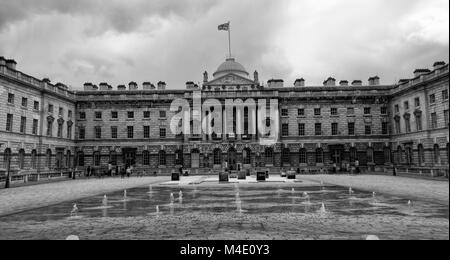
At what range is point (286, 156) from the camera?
54062 millimetres

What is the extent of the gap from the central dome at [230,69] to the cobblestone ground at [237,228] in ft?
176

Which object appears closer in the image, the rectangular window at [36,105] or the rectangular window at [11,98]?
the rectangular window at [11,98]

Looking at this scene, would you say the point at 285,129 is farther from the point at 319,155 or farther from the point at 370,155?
the point at 370,155

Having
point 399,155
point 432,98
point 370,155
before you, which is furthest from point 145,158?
point 432,98

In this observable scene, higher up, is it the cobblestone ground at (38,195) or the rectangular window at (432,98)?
the rectangular window at (432,98)

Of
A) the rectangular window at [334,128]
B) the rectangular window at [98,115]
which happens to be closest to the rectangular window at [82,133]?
the rectangular window at [98,115]

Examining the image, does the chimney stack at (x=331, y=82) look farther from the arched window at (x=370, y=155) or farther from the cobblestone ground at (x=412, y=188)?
the cobblestone ground at (x=412, y=188)

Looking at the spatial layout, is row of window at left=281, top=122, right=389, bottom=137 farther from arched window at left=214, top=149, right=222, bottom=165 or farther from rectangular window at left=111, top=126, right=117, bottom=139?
rectangular window at left=111, top=126, right=117, bottom=139

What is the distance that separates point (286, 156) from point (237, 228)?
1809 inches

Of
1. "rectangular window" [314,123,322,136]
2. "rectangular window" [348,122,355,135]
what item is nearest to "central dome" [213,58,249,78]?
"rectangular window" [314,123,322,136]

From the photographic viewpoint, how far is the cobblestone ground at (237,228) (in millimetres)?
8195

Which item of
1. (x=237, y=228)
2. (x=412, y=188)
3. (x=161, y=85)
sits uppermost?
(x=161, y=85)

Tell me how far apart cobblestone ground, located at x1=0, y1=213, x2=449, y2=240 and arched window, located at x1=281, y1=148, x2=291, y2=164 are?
42887mm
